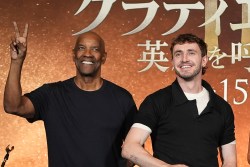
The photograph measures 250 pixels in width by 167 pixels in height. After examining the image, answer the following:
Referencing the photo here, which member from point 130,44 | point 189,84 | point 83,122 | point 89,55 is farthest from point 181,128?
point 130,44

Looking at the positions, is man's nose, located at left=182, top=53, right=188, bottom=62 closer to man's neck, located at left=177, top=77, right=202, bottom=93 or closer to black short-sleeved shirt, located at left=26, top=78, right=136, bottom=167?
man's neck, located at left=177, top=77, right=202, bottom=93

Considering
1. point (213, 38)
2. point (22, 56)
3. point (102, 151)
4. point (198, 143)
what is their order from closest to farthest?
point (198, 143)
point (22, 56)
point (102, 151)
point (213, 38)

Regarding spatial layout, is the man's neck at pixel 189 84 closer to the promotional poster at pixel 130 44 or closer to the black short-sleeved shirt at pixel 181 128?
the black short-sleeved shirt at pixel 181 128

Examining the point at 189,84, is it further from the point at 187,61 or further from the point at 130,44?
the point at 130,44

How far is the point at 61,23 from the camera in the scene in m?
2.95

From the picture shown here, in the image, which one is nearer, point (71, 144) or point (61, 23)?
point (71, 144)

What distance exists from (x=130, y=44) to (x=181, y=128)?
4.26 feet

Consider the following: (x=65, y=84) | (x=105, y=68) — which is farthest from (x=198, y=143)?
(x=105, y=68)

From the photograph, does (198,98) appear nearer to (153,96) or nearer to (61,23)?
(153,96)

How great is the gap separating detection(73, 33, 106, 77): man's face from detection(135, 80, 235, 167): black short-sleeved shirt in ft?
1.22

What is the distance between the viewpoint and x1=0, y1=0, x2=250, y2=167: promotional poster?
115 inches

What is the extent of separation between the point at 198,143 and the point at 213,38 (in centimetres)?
132

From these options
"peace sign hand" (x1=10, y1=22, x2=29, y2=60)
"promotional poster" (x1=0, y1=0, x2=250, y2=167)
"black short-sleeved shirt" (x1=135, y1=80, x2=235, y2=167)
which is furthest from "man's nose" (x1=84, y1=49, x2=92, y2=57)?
"promotional poster" (x1=0, y1=0, x2=250, y2=167)

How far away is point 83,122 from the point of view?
77.2 inches
